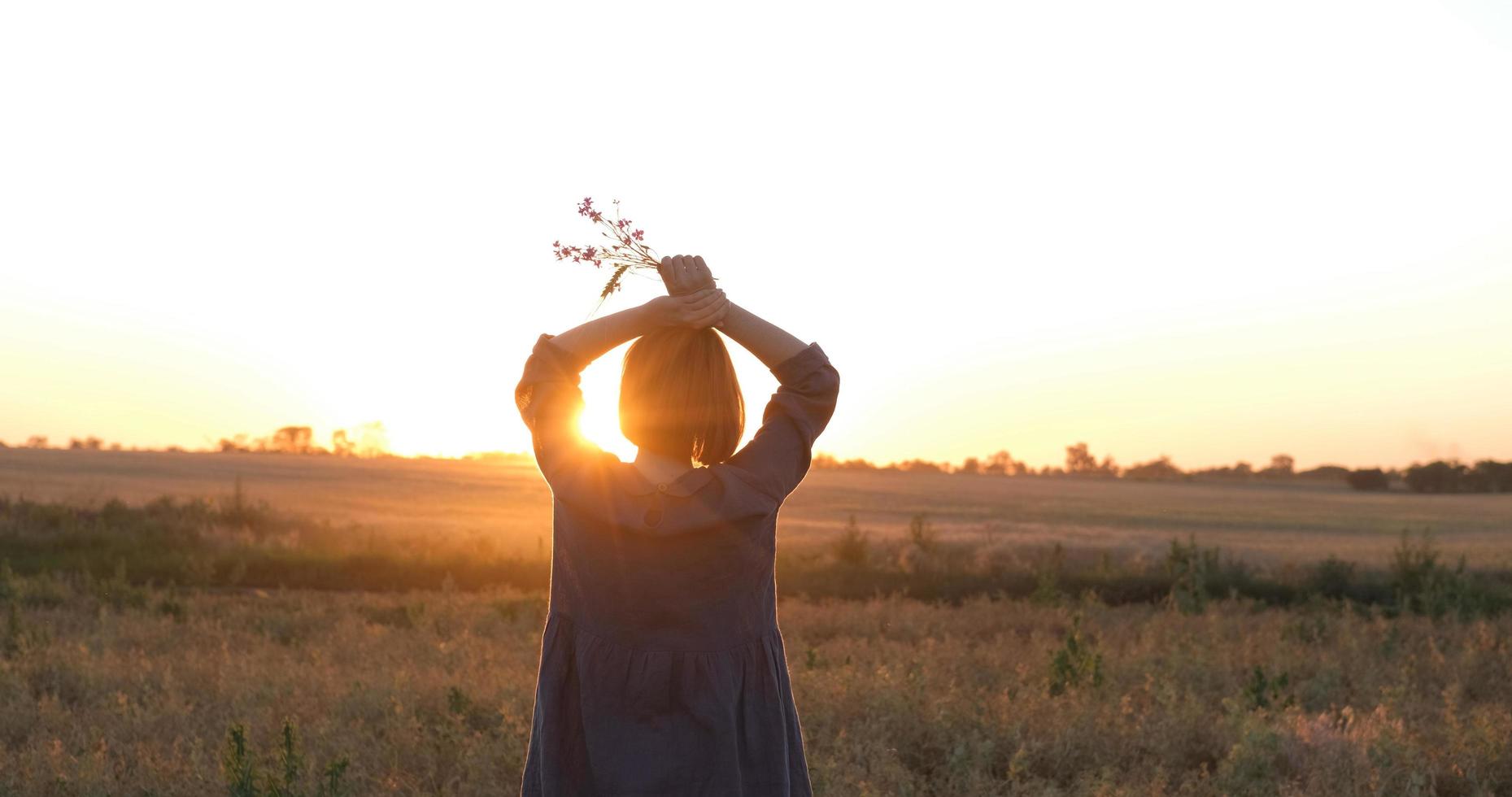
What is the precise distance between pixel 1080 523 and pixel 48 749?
1627 inches

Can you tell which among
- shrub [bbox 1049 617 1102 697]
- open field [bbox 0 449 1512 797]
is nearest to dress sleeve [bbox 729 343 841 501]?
open field [bbox 0 449 1512 797]

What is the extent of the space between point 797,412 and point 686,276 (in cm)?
38

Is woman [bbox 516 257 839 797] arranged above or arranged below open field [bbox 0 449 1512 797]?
above

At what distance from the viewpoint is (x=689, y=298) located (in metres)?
2.27

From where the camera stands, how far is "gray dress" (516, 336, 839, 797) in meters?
2.28

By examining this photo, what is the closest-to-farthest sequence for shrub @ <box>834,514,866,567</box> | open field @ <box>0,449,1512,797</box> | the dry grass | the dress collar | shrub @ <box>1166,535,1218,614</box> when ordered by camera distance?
1. the dress collar
2. the dry grass
3. open field @ <box>0,449,1512,797</box>
4. shrub @ <box>1166,535,1218,614</box>
5. shrub @ <box>834,514,866,567</box>

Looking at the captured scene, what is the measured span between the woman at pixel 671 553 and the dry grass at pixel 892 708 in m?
2.90

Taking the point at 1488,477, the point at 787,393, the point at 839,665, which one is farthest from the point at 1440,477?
the point at 787,393

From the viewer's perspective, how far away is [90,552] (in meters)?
18.7

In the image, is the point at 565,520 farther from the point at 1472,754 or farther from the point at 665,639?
the point at 1472,754

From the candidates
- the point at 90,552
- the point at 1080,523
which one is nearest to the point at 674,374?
the point at 90,552

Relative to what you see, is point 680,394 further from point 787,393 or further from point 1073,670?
point 1073,670

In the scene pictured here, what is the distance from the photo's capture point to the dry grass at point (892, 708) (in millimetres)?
Result: 5543

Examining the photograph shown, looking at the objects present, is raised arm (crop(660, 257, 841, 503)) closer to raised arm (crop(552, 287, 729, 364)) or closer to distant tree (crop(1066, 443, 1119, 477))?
raised arm (crop(552, 287, 729, 364))
